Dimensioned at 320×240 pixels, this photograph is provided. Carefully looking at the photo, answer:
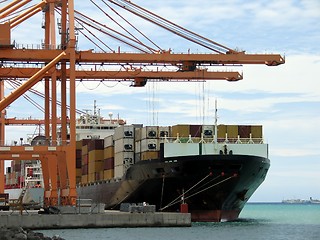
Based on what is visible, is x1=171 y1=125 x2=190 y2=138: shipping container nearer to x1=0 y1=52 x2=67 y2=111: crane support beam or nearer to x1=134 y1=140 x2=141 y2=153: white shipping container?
x1=134 y1=140 x2=141 y2=153: white shipping container

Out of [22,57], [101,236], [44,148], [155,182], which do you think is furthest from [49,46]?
[101,236]

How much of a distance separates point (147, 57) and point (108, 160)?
10763 millimetres

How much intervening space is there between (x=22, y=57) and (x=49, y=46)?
307 cm

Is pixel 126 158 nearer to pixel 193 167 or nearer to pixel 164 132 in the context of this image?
pixel 164 132

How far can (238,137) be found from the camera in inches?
1852

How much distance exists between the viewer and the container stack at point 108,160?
52.4 meters

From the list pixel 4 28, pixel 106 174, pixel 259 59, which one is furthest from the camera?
pixel 106 174

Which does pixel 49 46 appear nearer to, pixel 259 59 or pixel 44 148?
pixel 44 148

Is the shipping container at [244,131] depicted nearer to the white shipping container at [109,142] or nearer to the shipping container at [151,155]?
the shipping container at [151,155]

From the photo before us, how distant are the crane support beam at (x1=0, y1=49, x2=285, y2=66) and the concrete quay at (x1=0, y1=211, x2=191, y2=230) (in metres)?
8.83

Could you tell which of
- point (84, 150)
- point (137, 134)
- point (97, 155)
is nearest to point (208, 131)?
point (137, 134)

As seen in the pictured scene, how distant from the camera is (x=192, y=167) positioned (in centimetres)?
4444

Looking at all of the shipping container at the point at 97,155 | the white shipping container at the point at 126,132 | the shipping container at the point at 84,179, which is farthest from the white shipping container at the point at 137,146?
the shipping container at the point at 84,179

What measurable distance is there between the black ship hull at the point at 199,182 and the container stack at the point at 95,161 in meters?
5.88
